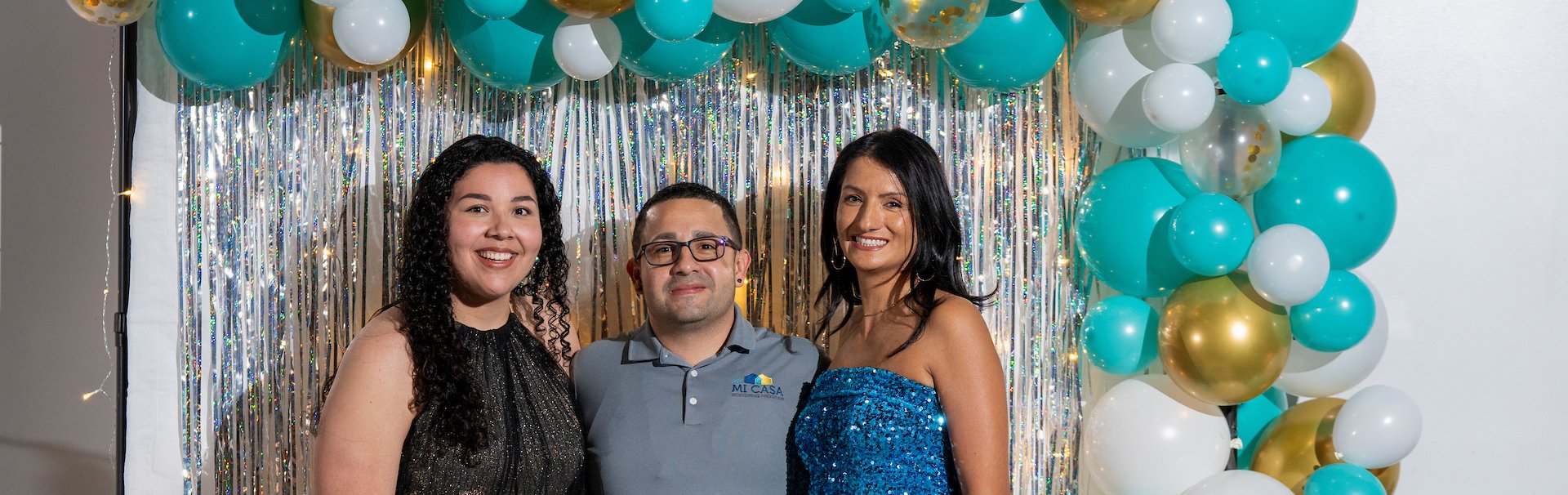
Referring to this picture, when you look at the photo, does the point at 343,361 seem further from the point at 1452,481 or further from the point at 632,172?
the point at 1452,481

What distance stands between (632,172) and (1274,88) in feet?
5.35

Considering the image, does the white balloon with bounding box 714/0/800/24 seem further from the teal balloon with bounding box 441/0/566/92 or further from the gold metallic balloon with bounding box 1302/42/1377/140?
the gold metallic balloon with bounding box 1302/42/1377/140

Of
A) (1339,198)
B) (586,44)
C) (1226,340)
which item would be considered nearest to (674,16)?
(586,44)

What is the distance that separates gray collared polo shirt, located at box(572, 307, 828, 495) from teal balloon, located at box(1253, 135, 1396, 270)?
1.13m

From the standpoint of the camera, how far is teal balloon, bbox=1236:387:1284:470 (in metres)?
2.65

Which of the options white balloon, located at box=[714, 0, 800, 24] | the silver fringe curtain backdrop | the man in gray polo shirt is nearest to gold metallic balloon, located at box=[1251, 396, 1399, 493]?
the silver fringe curtain backdrop

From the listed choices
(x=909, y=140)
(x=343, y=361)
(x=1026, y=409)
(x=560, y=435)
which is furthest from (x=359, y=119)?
(x=1026, y=409)

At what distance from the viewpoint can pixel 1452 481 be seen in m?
2.86

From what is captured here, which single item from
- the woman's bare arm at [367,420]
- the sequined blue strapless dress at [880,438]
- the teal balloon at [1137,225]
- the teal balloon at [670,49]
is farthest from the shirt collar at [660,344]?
the teal balloon at [1137,225]

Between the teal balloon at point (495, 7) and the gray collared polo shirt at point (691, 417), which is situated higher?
the teal balloon at point (495, 7)

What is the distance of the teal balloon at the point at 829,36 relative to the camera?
2.55 metres

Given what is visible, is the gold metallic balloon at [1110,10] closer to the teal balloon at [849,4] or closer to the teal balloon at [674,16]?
the teal balloon at [849,4]

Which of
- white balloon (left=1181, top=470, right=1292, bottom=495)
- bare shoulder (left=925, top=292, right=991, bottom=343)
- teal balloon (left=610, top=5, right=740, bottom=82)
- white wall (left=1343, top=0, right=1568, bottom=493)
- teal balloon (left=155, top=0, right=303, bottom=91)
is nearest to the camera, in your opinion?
bare shoulder (left=925, top=292, right=991, bottom=343)

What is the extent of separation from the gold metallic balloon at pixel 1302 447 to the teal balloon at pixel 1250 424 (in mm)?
71
